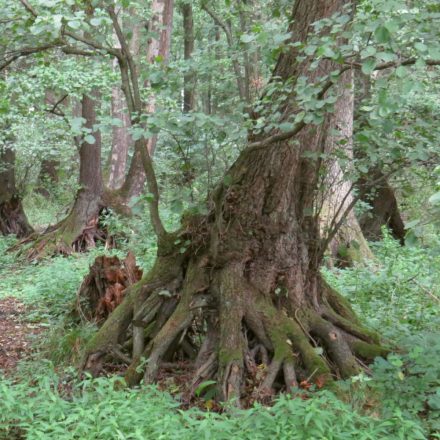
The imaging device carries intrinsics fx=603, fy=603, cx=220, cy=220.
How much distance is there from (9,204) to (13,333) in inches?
338

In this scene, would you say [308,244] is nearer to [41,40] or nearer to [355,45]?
[355,45]

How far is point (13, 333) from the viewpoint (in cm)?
777

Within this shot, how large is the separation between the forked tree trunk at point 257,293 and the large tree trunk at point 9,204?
10.3 meters

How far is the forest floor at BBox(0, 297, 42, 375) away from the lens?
268 inches

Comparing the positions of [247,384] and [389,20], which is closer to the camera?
[389,20]

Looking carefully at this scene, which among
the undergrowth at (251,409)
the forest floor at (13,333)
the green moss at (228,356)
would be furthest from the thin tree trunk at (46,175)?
the green moss at (228,356)

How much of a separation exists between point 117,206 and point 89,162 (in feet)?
4.21

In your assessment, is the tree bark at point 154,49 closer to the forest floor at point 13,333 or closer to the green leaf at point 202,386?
the forest floor at point 13,333

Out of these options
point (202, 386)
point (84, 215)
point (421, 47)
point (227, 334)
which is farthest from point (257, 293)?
point (84, 215)

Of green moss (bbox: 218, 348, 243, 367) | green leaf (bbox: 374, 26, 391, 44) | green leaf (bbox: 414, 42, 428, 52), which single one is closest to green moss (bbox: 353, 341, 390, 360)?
green moss (bbox: 218, 348, 243, 367)

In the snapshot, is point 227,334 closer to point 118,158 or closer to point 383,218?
point 383,218

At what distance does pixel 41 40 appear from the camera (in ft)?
19.3

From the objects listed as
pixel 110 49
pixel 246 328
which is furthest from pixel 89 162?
pixel 246 328

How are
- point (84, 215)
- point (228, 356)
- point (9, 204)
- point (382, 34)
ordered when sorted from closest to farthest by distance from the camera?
point (382, 34) < point (228, 356) < point (84, 215) < point (9, 204)
